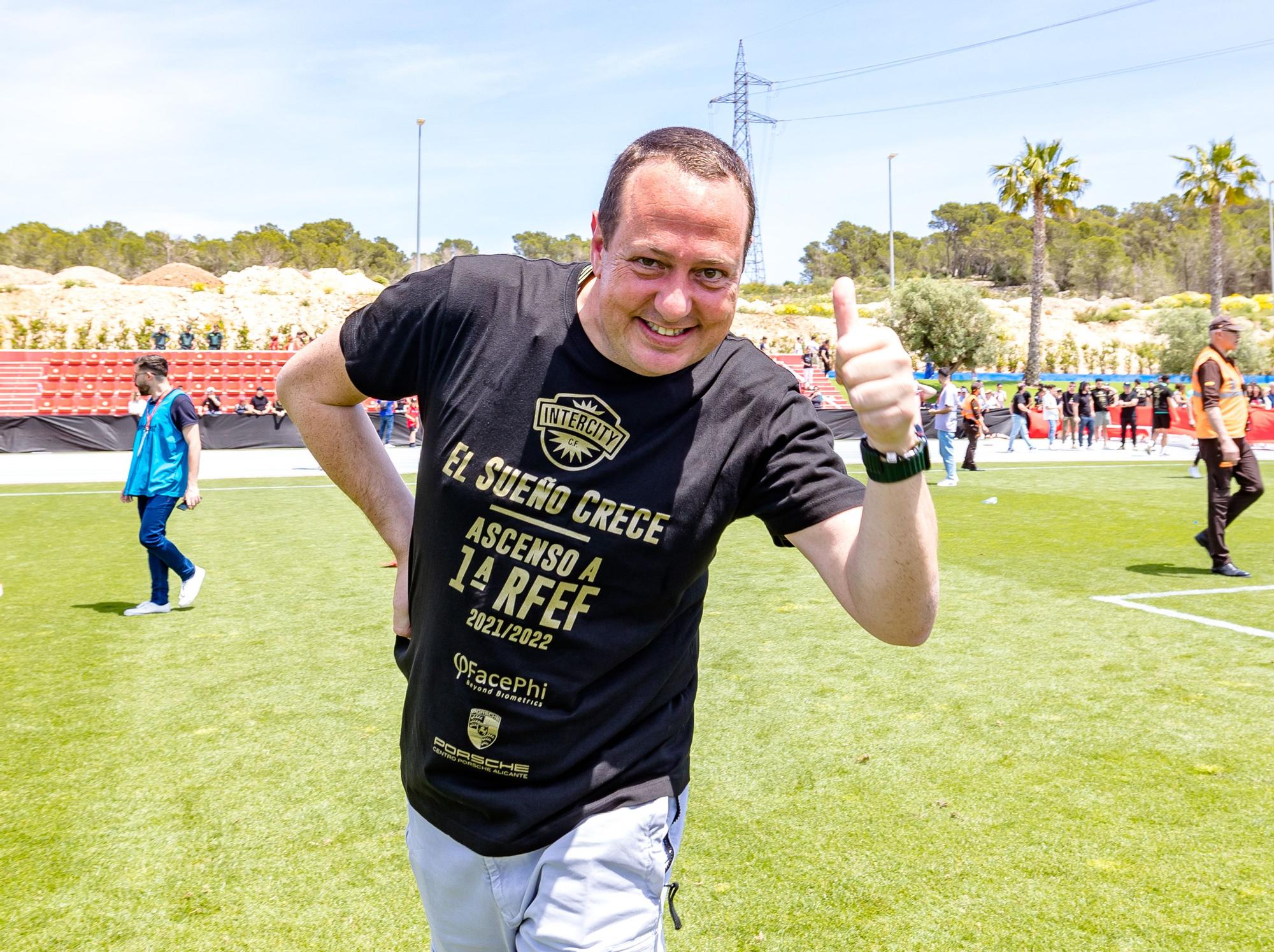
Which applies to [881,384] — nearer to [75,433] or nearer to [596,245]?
[596,245]

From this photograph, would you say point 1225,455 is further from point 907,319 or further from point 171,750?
point 907,319

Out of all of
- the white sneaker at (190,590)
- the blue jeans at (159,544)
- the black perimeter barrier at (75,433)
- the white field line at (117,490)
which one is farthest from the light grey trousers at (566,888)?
the black perimeter barrier at (75,433)

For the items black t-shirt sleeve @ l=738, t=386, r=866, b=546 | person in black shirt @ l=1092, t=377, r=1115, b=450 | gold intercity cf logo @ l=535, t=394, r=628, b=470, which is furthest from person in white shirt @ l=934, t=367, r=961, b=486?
gold intercity cf logo @ l=535, t=394, r=628, b=470

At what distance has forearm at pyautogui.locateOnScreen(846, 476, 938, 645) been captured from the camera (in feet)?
5.82

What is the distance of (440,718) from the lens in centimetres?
215

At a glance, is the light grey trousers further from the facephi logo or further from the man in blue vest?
the man in blue vest

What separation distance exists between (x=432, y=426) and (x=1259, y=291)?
13235 centimetres

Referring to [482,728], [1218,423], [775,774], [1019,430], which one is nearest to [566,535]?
[482,728]

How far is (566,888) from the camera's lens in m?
2.05

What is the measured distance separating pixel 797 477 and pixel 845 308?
0.42m

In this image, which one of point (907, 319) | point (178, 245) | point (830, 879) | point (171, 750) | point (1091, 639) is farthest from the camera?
point (178, 245)

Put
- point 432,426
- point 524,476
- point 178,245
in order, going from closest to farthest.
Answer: point 524,476 → point 432,426 → point 178,245

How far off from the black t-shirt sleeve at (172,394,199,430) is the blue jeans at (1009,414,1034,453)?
77.5ft

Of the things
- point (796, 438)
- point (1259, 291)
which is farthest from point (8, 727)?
point (1259, 291)
